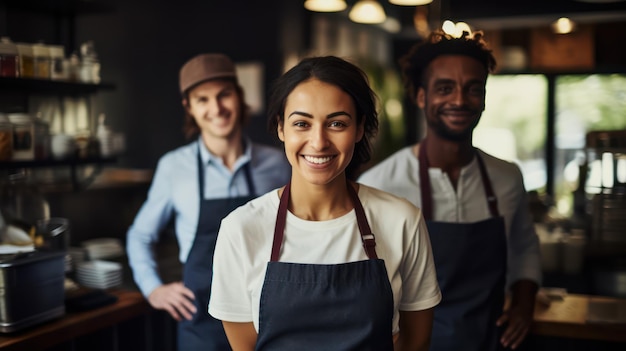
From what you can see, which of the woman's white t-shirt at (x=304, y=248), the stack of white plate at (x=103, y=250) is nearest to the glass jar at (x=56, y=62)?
the stack of white plate at (x=103, y=250)

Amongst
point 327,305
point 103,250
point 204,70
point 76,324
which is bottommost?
point 76,324

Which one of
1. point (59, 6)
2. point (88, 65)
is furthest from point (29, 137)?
point (59, 6)

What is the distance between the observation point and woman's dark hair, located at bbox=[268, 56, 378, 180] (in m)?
1.55

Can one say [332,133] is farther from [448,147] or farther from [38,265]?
[38,265]

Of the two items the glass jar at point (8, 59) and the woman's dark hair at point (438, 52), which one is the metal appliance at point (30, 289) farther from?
the woman's dark hair at point (438, 52)

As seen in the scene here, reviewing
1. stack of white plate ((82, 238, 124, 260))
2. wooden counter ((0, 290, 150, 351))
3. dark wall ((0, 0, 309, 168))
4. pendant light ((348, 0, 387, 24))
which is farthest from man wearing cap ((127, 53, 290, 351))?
dark wall ((0, 0, 309, 168))

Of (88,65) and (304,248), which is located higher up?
(88,65)

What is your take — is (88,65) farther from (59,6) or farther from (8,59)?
(8,59)

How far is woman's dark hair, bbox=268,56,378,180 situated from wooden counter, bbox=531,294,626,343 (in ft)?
3.54

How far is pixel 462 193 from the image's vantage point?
6.72 feet

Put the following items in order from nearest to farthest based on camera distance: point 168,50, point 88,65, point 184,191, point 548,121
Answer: point 184,191, point 548,121, point 88,65, point 168,50

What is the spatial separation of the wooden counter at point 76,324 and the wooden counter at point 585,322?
4.83ft

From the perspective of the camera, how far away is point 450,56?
2006 millimetres

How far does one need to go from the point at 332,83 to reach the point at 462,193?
70cm
